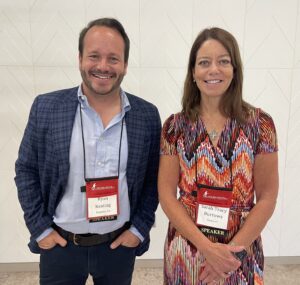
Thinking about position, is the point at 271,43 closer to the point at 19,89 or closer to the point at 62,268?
the point at 19,89

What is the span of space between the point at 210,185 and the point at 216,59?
0.50 m

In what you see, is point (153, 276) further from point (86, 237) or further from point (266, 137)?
point (266, 137)

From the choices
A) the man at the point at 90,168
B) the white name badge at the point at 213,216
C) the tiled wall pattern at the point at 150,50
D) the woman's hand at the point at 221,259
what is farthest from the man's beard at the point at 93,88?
the tiled wall pattern at the point at 150,50

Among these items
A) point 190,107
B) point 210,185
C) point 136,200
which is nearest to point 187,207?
point 210,185

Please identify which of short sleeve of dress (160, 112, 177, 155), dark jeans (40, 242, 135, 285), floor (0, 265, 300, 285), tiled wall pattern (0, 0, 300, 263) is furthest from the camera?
floor (0, 265, 300, 285)

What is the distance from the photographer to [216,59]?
1223mm

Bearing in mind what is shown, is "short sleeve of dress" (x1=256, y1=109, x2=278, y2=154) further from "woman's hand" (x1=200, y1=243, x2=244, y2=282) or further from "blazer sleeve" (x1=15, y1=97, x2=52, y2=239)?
"blazer sleeve" (x1=15, y1=97, x2=52, y2=239)

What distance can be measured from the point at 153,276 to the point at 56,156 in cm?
166

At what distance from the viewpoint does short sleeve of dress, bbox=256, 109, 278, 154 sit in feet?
3.91

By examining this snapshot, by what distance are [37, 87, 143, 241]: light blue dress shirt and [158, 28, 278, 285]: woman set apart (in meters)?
0.22

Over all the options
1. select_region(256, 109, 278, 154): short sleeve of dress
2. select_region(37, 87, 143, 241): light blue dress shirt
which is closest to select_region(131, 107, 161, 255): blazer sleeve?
select_region(37, 87, 143, 241): light blue dress shirt

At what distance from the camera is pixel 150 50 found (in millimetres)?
2184

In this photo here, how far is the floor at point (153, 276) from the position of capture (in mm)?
2465

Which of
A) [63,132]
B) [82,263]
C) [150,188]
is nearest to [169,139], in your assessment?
[150,188]
